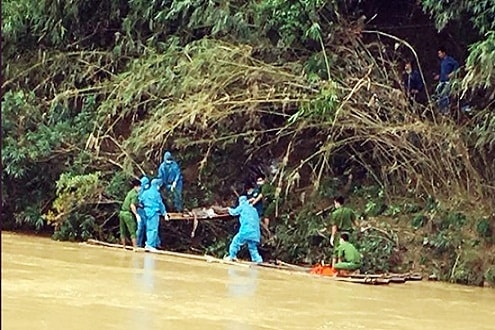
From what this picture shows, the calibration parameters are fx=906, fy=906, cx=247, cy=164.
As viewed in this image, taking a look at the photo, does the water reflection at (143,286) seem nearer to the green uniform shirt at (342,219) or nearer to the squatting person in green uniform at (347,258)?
the squatting person in green uniform at (347,258)

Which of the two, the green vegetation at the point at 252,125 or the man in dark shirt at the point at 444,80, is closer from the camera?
the green vegetation at the point at 252,125

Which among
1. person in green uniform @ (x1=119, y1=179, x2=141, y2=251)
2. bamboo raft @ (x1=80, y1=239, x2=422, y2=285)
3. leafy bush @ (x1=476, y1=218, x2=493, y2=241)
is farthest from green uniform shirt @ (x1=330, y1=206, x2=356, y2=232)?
person in green uniform @ (x1=119, y1=179, x2=141, y2=251)

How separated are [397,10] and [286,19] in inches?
108

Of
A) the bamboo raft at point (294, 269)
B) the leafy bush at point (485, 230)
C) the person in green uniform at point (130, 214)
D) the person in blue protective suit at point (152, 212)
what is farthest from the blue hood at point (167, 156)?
the leafy bush at point (485, 230)

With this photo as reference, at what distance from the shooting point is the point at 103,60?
56.9 feet

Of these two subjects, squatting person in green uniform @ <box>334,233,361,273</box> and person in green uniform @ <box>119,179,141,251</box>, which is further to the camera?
person in green uniform @ <box>119,179,141,251</box>

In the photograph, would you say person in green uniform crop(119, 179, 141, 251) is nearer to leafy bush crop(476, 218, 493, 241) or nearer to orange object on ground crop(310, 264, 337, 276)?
orange object on ground crop(310, 264, 337, 276)

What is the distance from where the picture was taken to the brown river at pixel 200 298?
7812 mm

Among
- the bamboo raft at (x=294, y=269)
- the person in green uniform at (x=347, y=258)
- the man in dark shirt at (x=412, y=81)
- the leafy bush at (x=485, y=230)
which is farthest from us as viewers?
the man in dark shirt at (x=412, y=81)

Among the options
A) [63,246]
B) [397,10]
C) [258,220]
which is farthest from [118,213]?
[397,10]

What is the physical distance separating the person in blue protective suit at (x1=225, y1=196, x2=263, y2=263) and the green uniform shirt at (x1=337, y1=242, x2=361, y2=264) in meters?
1.63

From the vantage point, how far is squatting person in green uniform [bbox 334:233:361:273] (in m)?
12.6

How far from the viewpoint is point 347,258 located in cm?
1259

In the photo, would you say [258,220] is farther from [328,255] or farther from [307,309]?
[307,309]
